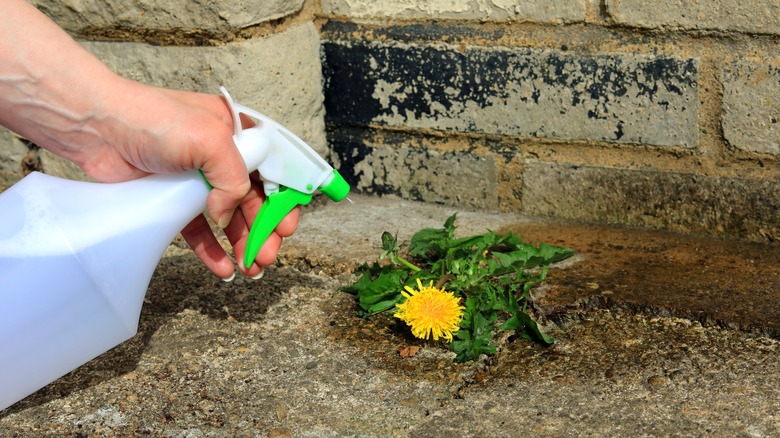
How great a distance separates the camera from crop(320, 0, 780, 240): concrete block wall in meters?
2.14

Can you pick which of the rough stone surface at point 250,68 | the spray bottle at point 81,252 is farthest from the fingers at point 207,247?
the rough stone surface at point 250,68

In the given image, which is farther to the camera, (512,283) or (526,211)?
(526,211)

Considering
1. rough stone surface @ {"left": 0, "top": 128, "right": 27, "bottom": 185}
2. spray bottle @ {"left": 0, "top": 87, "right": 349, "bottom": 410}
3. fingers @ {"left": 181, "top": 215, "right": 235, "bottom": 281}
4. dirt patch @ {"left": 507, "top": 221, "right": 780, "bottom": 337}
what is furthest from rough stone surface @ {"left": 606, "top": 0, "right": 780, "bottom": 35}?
rough stone surface @ {"left": 0, "top": 128, "right": 27, "bottom": 185}

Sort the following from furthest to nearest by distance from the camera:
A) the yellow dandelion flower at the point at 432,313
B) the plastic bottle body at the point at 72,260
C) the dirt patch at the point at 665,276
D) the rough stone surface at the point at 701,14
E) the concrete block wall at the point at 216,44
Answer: the concrete block wall at the point at 216,44, the rough stone surface at the point at 701,14, the dirt patch at the point at 665,276, the yellow dandelion flower at the point at 432,313, the plastic bottle body at the point at 72,260

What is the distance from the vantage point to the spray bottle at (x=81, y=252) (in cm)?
153

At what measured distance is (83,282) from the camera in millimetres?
1557

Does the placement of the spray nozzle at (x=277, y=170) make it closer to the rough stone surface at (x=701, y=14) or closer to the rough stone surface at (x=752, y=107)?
the rough stone surface at (x=701, y=14)

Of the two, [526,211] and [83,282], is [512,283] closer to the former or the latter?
[526,211]

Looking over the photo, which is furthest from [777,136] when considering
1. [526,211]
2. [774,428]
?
[774,428]

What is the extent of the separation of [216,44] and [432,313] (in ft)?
3.10

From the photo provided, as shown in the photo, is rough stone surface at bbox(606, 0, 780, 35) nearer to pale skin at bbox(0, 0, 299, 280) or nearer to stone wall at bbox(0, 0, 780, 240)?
stone wall at bbox(0, 0, 780, 240)

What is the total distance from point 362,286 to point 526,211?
2.11 ft

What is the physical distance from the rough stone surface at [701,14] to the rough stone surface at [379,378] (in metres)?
0.55

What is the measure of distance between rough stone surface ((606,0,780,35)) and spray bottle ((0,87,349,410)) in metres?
0.93
